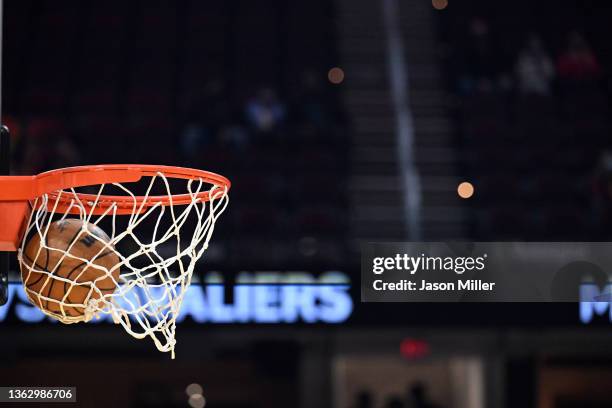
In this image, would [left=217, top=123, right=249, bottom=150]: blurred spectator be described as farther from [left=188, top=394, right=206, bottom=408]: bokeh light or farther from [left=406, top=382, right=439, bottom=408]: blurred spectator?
[left=406, top=382, right=439, bottom=408]: blurred spectator

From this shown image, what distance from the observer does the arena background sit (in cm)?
638

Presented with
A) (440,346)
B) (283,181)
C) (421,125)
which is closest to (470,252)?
(440,346)

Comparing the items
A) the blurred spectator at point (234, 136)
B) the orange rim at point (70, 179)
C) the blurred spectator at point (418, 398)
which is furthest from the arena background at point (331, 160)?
the orange rim at point (70, 179)

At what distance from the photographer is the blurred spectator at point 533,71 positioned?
8891 millimetres

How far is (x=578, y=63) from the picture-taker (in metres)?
9.17

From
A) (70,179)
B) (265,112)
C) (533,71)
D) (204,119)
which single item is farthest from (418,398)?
(70,179)

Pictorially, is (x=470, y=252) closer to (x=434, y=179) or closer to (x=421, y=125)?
(x=434, y=179)

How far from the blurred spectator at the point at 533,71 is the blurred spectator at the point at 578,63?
0.11 m

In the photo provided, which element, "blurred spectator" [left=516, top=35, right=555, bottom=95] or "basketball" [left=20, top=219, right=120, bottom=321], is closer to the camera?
"basketball" [left=20, top=219, right=120, bottom=321]

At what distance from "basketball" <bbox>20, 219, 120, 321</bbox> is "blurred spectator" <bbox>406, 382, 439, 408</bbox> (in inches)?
192

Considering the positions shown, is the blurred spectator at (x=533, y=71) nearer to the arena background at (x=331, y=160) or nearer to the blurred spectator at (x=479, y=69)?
the arena background at (x=331, y=160)

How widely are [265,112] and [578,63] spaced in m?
2.80

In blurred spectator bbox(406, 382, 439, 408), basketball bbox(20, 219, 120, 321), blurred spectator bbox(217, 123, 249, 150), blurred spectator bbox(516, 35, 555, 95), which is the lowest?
blurred spectator bbox(406, 382, 439, 408)

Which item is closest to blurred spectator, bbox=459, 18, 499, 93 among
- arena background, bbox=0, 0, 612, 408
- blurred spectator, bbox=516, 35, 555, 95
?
arena background, bbox=0, 0, 612, 408
